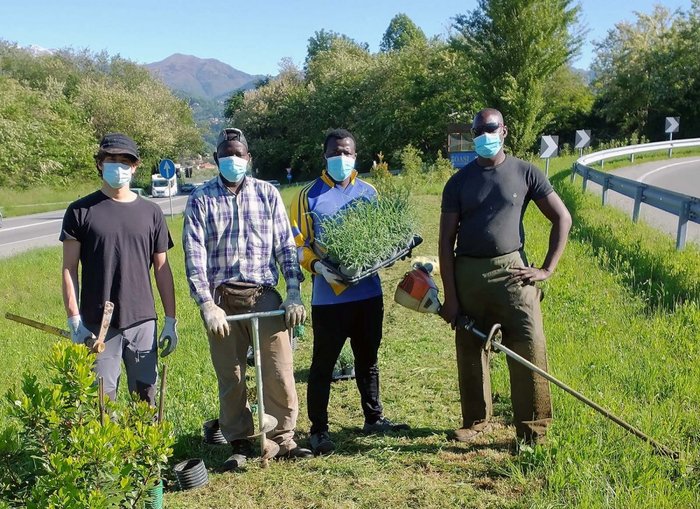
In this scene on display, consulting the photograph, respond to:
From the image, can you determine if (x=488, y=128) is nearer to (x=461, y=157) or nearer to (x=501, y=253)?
(x=501, y=253)

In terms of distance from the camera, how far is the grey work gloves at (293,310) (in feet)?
11.6

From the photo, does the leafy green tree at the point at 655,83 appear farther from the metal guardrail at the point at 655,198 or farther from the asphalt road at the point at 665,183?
the metal guardrail at the point at 655,198

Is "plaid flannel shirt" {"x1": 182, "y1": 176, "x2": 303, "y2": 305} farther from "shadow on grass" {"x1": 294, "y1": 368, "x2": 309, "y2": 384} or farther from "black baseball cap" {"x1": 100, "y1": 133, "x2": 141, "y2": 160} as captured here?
"shadow on grass" {"x1": 294, "y1": 368, "x2": 309, "y2": 384}

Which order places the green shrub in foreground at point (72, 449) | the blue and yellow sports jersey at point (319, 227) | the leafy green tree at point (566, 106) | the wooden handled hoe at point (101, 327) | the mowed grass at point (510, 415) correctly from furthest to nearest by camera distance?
the leafy green tree at point (566, 106) → the blue and yellow sports jersey at point (319, 227) → the mowed grass at point (510, 415) → the wooden handled hoe at point (101, 327) → the green shrub in foreground at point (72, 449)

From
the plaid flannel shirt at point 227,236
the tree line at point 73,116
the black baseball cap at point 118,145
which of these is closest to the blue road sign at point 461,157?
the plaid flannel shirt at point 227,236

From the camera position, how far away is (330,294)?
12.3 ft

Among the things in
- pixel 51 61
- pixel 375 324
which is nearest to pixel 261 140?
pixel 51 61

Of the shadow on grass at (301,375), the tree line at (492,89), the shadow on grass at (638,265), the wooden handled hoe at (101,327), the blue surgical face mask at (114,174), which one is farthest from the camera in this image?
the tree line at (492,89)

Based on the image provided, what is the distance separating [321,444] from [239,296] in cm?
115

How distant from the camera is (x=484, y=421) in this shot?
388cm

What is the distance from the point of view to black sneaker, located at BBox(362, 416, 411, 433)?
409 centimetres

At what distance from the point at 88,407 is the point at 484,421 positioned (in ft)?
8.17

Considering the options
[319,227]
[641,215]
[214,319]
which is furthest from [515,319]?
[641,215]

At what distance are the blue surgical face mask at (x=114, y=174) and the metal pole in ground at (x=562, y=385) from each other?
224 centimetres
